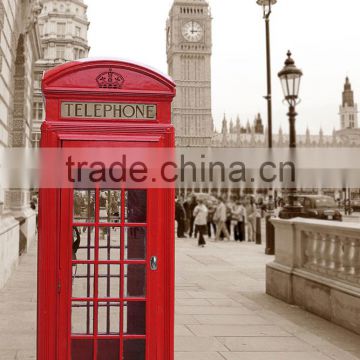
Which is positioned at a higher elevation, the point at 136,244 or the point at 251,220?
the point at 136,244

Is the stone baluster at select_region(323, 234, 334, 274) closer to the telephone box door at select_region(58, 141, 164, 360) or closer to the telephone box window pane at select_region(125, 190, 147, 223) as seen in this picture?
the telephone box door at select_region(58, 141, 164, 360)

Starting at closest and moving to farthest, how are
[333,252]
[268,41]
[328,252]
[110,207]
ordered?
1. [110,207]
2. [333,252]
3. [328,252]
4. [268,41]

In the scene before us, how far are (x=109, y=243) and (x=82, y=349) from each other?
2.38ft

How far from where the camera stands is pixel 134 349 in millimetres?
3648

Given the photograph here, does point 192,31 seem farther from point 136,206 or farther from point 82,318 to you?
point 82,318

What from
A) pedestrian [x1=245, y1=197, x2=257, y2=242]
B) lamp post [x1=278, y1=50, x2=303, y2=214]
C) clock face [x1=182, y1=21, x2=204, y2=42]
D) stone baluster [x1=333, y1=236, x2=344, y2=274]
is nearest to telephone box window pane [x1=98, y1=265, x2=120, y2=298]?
stone baluster [x1=333, y1=236, x2=344, y2=274]

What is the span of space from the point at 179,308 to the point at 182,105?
260 ft

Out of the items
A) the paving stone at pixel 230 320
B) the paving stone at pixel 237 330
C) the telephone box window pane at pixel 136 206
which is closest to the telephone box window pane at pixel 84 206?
the telephone box window pane at pixel 136 206

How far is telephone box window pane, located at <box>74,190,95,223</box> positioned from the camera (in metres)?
3.50

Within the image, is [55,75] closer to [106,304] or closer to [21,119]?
[106,304]

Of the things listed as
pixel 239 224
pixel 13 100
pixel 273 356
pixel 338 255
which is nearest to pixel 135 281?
pixel 273 356

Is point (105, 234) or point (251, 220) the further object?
point (251, 220)

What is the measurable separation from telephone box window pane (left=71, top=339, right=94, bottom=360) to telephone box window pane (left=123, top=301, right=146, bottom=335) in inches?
10.0

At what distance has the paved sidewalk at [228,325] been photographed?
501cm
